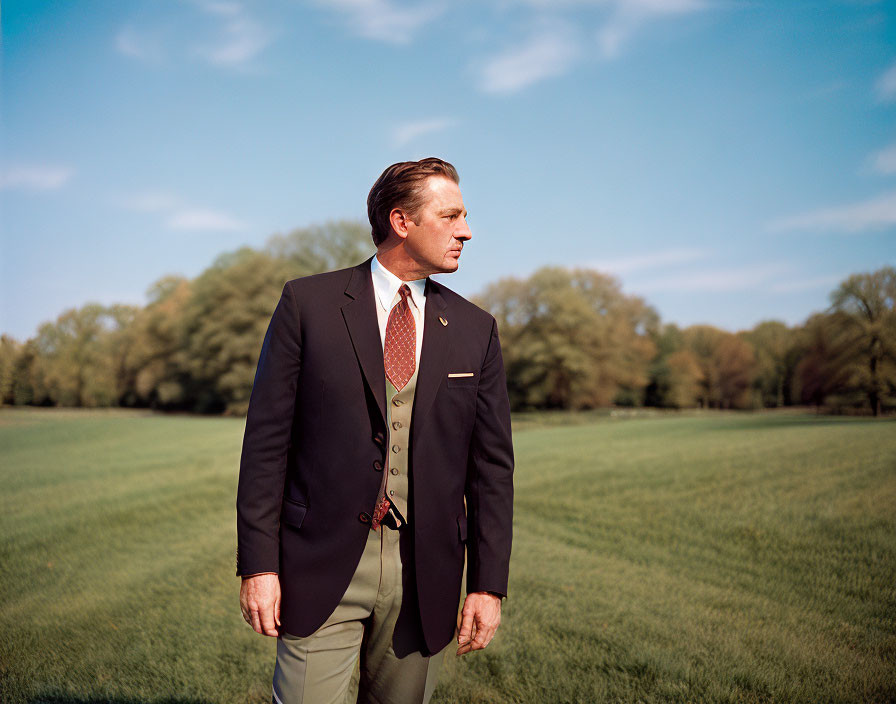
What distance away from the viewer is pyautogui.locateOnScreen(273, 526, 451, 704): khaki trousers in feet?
7.38

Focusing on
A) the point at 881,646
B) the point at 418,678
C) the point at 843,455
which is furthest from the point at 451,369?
the point at 843,455

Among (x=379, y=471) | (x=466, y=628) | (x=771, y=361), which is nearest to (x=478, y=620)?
(x=466, y=628)

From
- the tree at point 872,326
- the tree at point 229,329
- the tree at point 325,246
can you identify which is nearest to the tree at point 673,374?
the tree at point 325,246

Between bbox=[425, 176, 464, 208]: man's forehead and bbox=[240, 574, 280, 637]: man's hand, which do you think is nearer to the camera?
bbox=[240, 574, 280, 637]: man's hand

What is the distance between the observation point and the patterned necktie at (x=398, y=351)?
2.32 meters

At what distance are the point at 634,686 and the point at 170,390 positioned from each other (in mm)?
38908

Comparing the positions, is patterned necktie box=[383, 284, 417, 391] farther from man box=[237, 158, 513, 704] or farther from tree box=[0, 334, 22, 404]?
tree box=[0, 334, 22, 404]

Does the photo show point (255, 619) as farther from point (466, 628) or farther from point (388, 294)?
point (388, 294)

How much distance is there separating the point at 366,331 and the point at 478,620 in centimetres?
115

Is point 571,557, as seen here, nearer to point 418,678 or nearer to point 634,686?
point 634,686

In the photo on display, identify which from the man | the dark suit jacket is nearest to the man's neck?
the man

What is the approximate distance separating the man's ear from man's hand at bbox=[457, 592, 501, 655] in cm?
137

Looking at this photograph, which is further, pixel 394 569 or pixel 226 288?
pixel 226 288

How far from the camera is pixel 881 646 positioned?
4.76 metres
